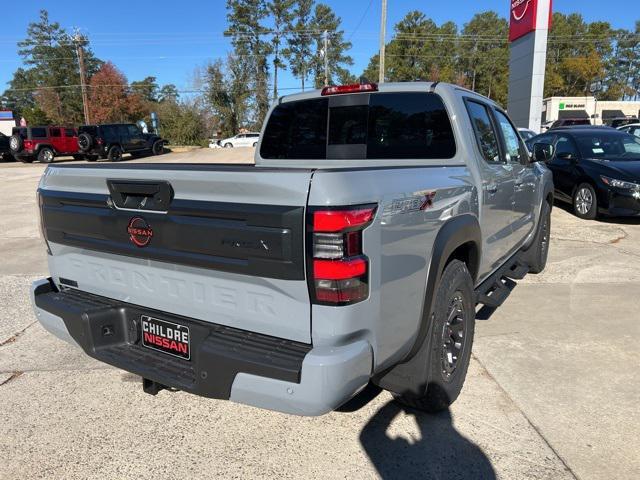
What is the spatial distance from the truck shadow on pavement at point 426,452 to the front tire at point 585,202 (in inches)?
298

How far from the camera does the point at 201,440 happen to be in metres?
2.80

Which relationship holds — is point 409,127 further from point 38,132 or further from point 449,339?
point 38,132

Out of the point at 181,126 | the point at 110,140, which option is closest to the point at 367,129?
the point at 110,140

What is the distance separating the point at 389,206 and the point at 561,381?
216cm

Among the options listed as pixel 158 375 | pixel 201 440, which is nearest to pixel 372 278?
pixel 158 375

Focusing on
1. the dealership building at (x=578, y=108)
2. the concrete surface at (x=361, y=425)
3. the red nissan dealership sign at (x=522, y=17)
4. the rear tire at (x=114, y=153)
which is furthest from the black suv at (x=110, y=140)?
the dealership building at (x=578, y=108)

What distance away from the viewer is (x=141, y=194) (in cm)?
245

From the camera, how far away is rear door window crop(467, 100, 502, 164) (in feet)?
11.9

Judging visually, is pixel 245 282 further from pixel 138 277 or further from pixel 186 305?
pixel 138 277

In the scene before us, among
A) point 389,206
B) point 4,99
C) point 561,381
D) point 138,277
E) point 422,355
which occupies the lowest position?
point 561,381

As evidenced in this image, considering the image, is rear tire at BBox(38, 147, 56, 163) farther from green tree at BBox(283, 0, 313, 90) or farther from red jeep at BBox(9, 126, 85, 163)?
green tree at BBox(283, 0, 313, 90)

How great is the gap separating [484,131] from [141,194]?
2.59 meters

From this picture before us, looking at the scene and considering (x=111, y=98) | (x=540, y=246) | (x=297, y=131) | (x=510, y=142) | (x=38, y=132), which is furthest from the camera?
(x=111, y=98)

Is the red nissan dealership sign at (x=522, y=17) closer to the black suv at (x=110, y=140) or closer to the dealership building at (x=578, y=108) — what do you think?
the black suv at (x=110, y=140)
